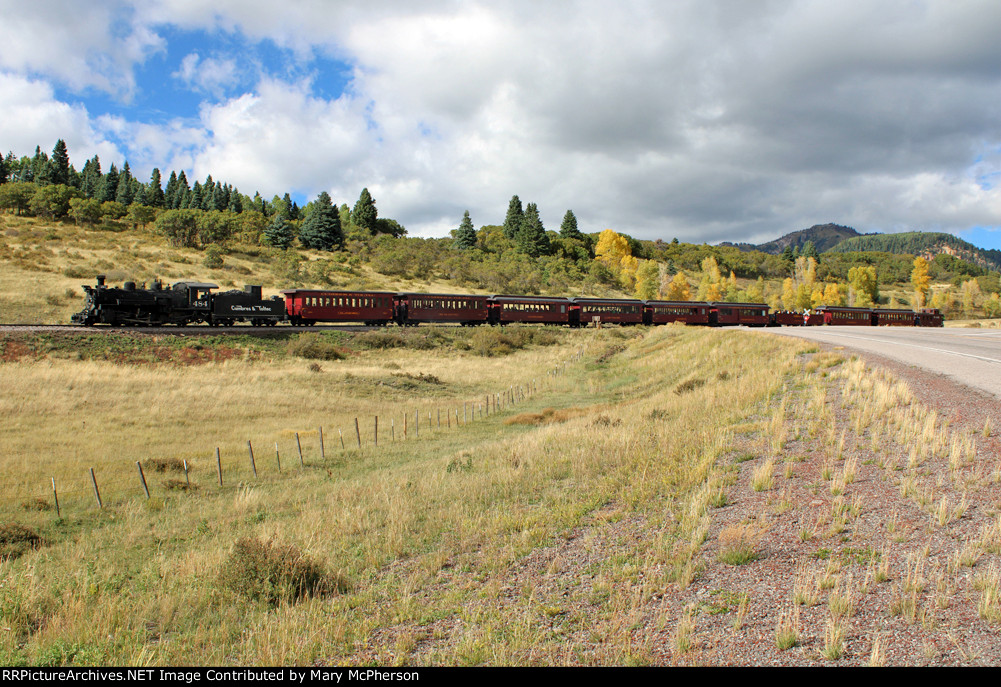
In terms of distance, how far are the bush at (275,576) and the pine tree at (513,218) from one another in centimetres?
12144

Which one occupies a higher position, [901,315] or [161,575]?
[901,315]

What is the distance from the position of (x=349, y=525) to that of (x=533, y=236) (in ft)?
363

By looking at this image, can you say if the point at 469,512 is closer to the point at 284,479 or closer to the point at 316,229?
the point at 284,479

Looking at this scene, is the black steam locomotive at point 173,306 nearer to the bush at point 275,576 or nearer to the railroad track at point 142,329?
the railroad track at point 142,329

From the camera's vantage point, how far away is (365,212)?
385 feet

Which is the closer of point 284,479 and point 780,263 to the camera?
point 284,479

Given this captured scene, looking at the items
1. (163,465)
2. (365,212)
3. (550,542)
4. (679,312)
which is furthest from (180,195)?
(550,542)

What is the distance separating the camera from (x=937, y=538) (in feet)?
23.2

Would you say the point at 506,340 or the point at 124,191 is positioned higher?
the point at 124,191

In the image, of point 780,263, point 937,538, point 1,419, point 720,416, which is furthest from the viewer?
point 780,263

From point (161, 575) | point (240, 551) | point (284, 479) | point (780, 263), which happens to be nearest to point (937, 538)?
point (240, 551)

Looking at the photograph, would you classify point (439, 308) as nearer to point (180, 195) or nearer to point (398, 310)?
point (398, 310)

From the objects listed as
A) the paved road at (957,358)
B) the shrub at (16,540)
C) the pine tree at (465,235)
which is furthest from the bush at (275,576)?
the pine tree at (465,235)
